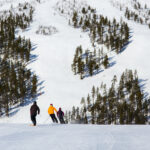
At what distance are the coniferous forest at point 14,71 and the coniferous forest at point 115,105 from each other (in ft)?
79.5

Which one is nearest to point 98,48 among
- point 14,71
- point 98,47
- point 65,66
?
point 98,47

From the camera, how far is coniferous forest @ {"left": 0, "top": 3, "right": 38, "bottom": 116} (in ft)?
290

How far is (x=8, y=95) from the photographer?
88500 mm

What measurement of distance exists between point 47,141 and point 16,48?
112 m

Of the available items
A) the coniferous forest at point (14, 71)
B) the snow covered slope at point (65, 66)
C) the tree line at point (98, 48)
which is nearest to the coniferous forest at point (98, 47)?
the tree line at point (98, 48)

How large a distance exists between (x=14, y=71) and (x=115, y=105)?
49.9m

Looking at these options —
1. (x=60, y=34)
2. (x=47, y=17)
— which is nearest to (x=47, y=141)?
(x=60, y=34)

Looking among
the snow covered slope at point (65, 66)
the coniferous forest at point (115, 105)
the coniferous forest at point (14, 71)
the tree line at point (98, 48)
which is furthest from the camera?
the tree line at point (98, 48)

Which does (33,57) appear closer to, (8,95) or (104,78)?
(8,95)

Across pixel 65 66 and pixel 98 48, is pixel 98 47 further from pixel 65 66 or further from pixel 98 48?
pixel 65 66

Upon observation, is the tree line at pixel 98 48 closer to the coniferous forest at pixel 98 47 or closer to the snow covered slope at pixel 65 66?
the coniferous forest at pixel 98 47

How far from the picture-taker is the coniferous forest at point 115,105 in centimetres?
7731

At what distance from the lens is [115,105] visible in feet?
273

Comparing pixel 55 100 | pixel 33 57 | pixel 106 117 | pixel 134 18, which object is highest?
pixel 134 18
